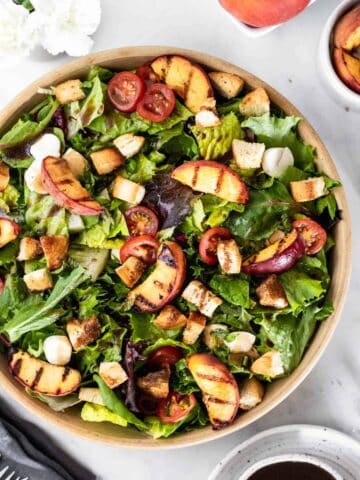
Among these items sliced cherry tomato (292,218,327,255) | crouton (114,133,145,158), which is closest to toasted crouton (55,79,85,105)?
crouton (114,133,145,158)

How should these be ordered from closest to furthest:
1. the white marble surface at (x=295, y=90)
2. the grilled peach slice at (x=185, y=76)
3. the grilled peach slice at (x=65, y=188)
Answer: the grilled peach slice at (x=65, y=188), the grilled peach slice at (x=185, y=76), the white marble surface at (x=295, y=90)

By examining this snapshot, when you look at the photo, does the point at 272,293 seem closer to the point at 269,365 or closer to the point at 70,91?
the point at 269,365

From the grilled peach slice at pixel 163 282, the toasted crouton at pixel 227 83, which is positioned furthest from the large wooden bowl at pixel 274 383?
the grilled peach slice at pixel 163 282

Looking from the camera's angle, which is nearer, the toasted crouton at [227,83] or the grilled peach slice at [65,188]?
the grilled peach slice at [65,188]

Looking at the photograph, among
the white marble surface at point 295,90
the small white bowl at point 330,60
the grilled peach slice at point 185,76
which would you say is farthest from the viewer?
the white marble surface at point 295,90

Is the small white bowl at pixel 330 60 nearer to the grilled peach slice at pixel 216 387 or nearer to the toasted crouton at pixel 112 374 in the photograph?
the grilled peach slice at pixel 216 387

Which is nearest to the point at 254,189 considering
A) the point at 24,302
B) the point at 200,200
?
the point at 200,200

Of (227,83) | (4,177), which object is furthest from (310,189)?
(4,177)
